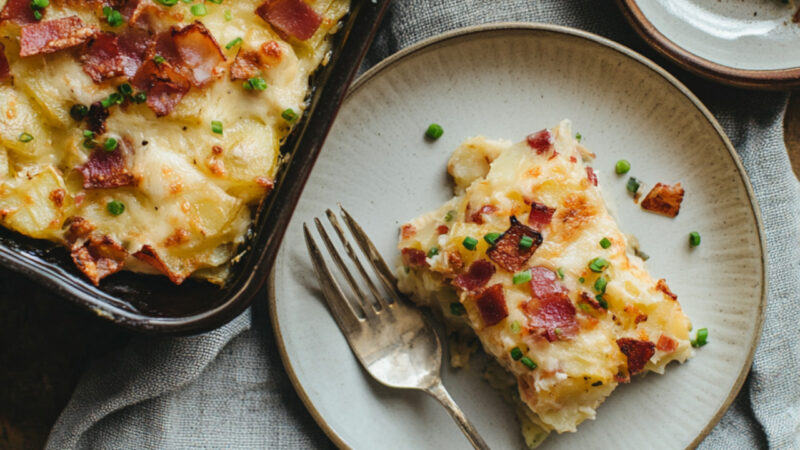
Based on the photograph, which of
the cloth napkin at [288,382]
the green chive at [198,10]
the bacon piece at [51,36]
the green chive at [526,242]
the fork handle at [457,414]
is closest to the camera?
the bacon piece at [51,36]

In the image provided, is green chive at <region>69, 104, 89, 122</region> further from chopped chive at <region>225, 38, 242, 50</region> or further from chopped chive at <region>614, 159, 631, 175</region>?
chopped chive at <region>614, 159, 631, 175</region>

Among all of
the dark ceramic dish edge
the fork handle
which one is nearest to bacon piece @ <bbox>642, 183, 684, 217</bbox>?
the fork handle

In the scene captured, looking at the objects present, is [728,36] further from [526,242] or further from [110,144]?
[110,144]

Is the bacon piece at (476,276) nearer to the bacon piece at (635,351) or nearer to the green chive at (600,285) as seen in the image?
the green chive at (600,285)

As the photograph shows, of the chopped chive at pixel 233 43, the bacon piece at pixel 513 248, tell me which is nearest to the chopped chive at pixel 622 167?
the bacon piece at pixel 513 248

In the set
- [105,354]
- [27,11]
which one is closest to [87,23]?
[27,11]

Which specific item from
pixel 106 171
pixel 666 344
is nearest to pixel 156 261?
pixel 106 171
